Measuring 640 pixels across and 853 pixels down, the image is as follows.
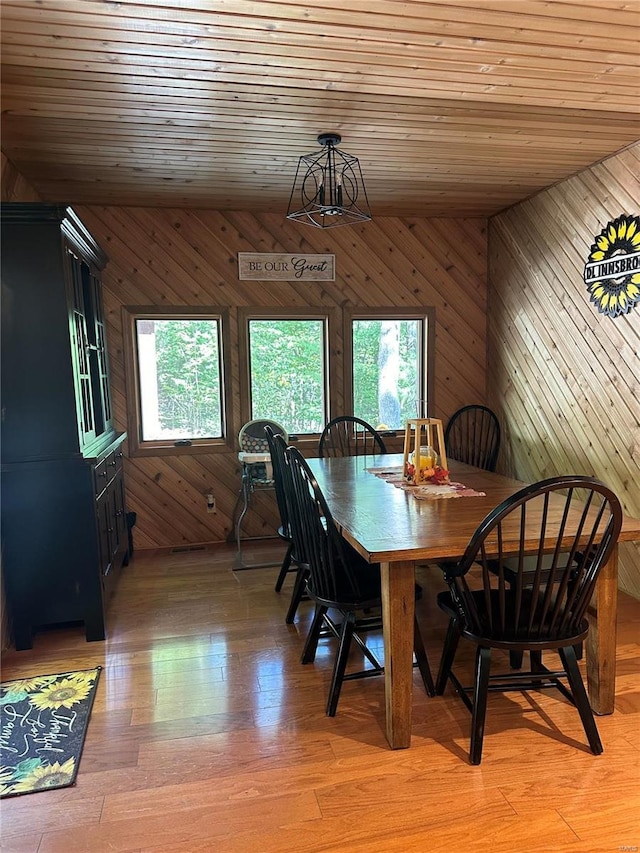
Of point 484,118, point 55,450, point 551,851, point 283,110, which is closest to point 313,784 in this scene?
point 551,851

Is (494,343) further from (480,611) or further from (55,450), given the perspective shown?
(55,450)

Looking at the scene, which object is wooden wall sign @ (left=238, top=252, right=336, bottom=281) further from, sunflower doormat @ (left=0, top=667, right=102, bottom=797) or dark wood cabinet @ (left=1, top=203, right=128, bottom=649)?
sunflower doormat @ (left=0, top=667, right=102, bottom=797)

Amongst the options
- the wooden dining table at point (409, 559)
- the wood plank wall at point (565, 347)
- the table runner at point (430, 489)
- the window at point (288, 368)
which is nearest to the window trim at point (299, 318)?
the window at point (288, 368)

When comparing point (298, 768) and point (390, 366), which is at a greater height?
point (390, 366)

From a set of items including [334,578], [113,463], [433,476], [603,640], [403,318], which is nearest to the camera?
[603,640]

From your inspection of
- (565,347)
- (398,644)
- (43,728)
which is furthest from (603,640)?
(565,347)

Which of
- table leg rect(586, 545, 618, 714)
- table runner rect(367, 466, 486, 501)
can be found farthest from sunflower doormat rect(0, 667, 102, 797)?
table leg rect(586, 545, 618, 714)

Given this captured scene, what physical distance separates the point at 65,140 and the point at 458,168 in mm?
2345

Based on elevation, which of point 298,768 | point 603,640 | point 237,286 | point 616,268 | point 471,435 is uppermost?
point 237,286

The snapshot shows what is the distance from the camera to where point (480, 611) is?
2.14m

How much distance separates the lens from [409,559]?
6.36 feet

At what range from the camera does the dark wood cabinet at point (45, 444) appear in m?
2.73

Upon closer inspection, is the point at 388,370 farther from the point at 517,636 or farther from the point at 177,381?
the point at 517,636

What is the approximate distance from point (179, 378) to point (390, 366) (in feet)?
5.86
